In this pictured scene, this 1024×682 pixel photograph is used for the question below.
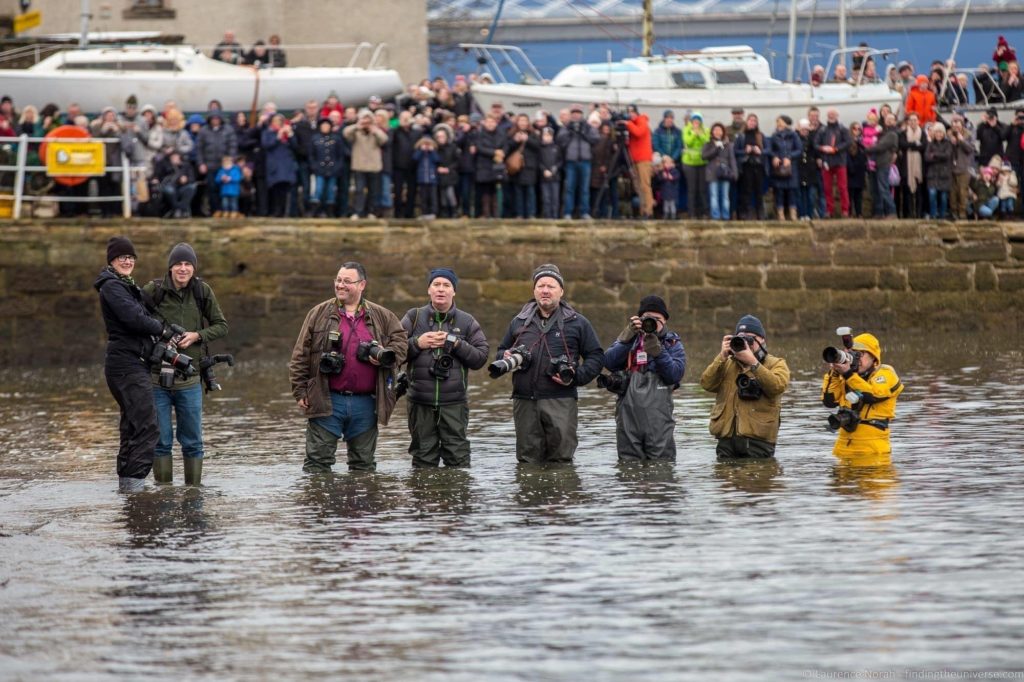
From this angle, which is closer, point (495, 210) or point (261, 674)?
point (261, 674)

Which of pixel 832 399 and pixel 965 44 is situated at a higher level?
pixel 965 44

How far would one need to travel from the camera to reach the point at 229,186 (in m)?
24.7

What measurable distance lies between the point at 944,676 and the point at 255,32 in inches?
1307

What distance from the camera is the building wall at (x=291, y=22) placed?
124 feet

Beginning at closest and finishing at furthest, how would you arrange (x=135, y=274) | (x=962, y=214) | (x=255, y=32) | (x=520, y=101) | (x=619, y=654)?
(x=619, y=654) < (x=135, y=274) < (x=962, y=214) < (x=520, y=101) < (x=255, y=32)

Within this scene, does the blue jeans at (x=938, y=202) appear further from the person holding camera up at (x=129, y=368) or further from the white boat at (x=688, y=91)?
the person holding camera up at (x=129, y=368)

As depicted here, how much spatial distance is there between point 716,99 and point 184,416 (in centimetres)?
1869

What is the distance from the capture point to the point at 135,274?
948 inches

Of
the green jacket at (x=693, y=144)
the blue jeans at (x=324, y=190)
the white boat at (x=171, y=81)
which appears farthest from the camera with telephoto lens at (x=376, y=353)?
the white boat at (x=171, y=81)

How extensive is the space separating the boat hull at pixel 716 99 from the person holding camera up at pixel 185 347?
1719 centimetres

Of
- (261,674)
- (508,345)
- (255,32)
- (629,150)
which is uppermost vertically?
(255,32)

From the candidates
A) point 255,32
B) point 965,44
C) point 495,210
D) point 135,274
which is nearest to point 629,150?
point 495,210

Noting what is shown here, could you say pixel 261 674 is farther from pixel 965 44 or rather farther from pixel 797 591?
pixel 965 44

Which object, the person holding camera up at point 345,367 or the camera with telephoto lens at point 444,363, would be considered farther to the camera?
the camera with telephoto lens at point 444,363
